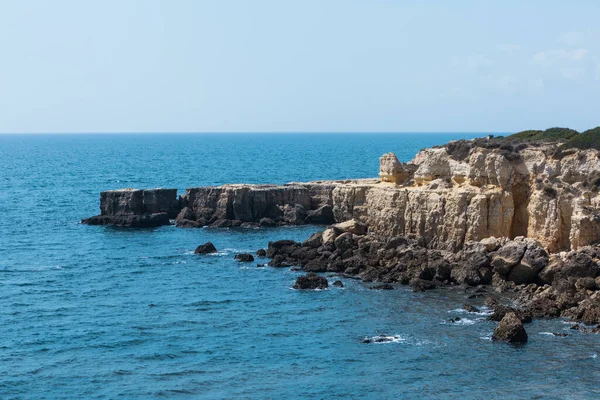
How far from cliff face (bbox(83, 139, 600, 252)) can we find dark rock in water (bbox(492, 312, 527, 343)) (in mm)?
12803

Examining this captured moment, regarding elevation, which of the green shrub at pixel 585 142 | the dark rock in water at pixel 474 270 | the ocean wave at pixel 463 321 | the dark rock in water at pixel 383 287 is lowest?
the ocean wave at pixel 463 321

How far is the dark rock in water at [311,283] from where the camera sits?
Result: 6116 cm

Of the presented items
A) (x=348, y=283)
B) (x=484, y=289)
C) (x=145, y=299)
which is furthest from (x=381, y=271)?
(x=145, y=299)

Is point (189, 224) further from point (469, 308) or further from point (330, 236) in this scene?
point (469, 308)

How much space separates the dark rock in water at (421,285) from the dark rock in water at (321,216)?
1256 inches

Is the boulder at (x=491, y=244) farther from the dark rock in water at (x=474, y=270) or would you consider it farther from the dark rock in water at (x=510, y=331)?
the dark rock in water at (x=510, y=331)

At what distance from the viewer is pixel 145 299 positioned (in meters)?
59.7

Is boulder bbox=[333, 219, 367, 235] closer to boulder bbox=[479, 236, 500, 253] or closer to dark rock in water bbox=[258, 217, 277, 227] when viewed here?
boulder bbox=[479, 236, 500, 253]

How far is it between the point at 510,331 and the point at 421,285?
1343cm

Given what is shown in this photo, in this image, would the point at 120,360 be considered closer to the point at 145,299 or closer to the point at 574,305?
Result: the point at 145,299

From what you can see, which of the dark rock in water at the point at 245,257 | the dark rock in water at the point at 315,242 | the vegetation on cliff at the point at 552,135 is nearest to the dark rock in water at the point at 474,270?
the dark rock in water at the point at 315,242

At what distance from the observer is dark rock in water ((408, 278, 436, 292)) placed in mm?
59106

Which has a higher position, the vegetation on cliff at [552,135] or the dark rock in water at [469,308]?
the vegetation on cliff at [552,135]

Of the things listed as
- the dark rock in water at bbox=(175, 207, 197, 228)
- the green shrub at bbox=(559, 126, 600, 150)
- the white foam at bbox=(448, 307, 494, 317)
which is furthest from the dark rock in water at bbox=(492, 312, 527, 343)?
the dark rock in water at bbox=(175, 207, 197, 228)
